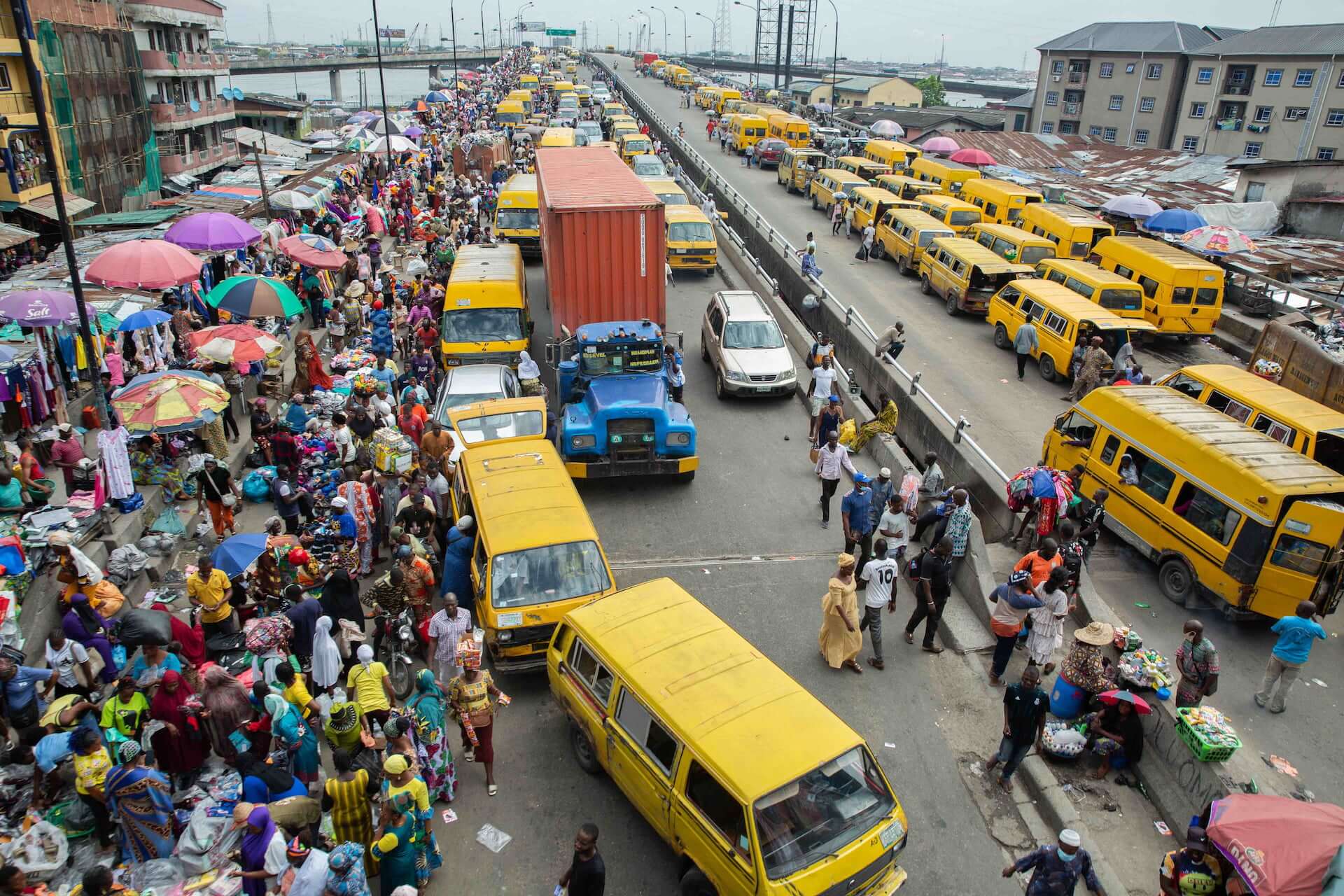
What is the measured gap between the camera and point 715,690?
6.61 m

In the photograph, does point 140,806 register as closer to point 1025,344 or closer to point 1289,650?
point 1289,650

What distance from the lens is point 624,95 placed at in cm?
7531

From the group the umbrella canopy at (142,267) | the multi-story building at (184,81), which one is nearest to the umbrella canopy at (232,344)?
the umbrella canopy at (142,267)

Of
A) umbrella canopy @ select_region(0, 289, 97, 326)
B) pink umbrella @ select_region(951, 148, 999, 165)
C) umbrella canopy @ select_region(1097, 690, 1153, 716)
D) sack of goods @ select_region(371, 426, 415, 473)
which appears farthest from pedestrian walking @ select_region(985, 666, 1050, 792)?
pink umbrella @ select_region(951, 148, 999, 165)

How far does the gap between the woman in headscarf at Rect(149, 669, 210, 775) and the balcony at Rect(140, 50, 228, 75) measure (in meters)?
42.2

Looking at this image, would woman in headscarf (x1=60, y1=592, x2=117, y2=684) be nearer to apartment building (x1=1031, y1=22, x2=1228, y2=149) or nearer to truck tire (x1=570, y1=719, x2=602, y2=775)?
truck tire (x1=570, y1=719, x2=602, y2=775)

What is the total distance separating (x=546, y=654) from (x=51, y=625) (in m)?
5.53

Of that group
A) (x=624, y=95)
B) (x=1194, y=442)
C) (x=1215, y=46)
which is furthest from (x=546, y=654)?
(x=624, y=95)

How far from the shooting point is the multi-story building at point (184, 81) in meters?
40.2

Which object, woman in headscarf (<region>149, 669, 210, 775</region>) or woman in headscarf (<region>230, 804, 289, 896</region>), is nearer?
woman in headscarf (<region>230, 804, 289, 896</region>)

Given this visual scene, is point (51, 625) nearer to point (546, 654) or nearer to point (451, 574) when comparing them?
point (451, 574)

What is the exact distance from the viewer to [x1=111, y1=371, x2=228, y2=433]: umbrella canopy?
10.2 m

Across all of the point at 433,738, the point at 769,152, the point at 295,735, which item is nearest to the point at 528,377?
the point at 433,738

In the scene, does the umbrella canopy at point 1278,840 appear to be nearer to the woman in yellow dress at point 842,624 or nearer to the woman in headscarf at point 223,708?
the woman in yellow dress at point 842,624
